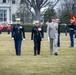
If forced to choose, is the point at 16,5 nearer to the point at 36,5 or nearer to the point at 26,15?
the point at 26,15

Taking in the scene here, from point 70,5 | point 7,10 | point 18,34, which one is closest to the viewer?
point 18,34

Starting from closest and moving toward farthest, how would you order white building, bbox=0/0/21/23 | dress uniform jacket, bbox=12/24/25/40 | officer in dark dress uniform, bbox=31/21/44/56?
1. dress uniform jacket, bbox=12/24/25/40
2. officer in dark dress uniform, bbox=31/21/44/56
3. white building, bbox=0/0/21/23

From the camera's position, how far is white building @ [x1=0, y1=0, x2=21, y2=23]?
291 ft

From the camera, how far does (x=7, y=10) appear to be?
296 feet

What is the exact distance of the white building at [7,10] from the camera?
8874 centimetres

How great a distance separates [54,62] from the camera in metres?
17.8

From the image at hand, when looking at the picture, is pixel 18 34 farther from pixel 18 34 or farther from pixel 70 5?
pixel 70 5

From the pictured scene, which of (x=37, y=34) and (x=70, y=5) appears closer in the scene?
(x=37, y=34)

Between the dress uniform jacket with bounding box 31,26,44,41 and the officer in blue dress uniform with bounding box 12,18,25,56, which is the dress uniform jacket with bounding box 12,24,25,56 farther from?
the dress uniform jacket with bounding box 31,26,44,41

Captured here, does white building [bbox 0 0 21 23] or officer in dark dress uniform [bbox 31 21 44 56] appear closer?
officer in dark dress uniform [bbox 31 21 44 56]

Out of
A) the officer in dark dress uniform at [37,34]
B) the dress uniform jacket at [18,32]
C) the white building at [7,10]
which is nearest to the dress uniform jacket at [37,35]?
the officer in dark dress uniform at [37,34]

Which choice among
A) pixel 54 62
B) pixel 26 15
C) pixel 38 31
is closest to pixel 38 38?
pixel 38 31

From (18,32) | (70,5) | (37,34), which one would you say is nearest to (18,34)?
(18,32)

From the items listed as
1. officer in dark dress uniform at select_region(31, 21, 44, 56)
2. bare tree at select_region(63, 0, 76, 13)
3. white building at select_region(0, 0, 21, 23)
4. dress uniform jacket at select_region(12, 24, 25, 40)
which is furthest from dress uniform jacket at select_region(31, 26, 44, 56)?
white building at select_region(0, 0, 21, 23)
